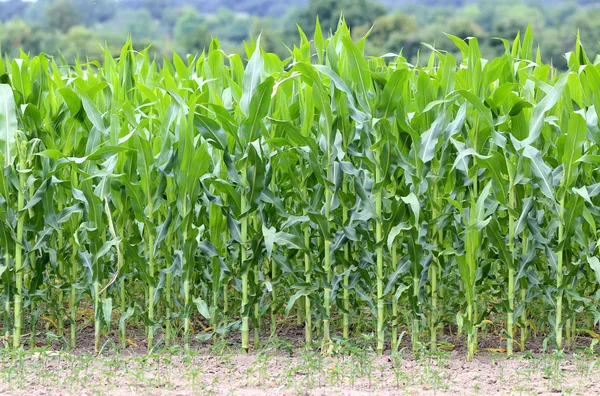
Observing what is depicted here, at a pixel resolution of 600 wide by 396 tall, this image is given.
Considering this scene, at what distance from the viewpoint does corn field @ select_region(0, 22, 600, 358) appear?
3.95 meters

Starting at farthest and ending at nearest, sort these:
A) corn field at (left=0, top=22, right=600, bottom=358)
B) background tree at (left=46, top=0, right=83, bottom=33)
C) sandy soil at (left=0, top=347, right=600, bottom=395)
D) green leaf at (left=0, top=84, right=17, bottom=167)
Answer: background tree at (left=46, top=0, right=83, bottom=33) < green leaf at (left=0, top=84, right=17, bottom=167) < corn field at (left=0, top=22, right=600, bottom=358) < sandy soil at (left=0, top=347, right=600, bottom=395)

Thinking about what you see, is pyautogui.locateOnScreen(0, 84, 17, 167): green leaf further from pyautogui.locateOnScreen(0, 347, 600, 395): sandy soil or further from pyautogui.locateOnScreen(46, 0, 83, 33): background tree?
pyautogui.locateOnScreen(46, 0, 83, 33): background tree

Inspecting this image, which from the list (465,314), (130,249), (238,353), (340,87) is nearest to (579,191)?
(465,314)

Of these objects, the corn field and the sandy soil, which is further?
the corn field

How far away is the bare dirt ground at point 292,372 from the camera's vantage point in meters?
3.61

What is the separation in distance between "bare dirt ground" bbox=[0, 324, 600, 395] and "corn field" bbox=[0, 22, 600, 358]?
14 cm

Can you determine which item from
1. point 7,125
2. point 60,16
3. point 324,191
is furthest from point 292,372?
point 60,16

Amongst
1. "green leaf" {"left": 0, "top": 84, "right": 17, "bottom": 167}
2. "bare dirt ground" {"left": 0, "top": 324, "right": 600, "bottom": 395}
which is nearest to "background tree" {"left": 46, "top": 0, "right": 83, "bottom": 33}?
"green leaf" {"left": 0, "top": 84, "right": 17, "bottom": 167}

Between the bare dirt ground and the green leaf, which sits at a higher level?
the green leaf

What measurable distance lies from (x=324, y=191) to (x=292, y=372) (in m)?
1.04

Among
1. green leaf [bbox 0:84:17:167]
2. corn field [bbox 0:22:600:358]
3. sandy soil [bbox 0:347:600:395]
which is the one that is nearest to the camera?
sandy soil [bbox 0:347:600:395]

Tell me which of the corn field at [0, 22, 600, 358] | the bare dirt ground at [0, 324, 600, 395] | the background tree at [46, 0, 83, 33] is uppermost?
the background tree at [46, 0, 83, 33]

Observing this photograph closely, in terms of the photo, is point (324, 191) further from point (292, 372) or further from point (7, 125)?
point (7, 125)

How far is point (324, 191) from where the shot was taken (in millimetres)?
4188
